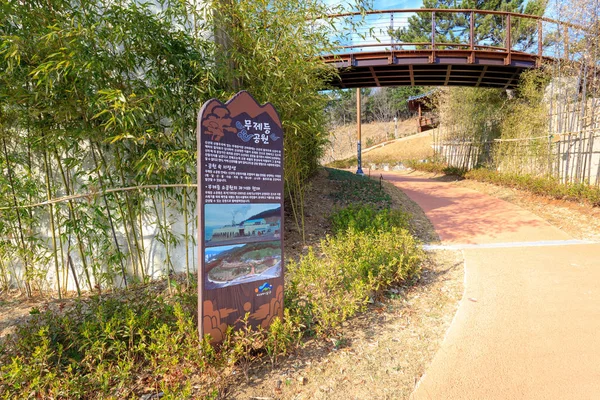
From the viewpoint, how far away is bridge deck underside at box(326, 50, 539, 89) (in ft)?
25.5

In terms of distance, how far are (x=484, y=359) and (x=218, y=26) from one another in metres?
3.46

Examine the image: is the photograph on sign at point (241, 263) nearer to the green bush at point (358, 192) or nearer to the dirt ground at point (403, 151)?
the green bush at point (358, 192)

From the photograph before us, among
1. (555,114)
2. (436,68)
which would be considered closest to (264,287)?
(555,114)

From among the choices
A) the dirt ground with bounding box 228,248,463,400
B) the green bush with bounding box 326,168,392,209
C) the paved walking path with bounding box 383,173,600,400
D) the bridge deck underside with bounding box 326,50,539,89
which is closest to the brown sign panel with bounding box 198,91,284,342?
the dirt ground with bounding box 228,248,463,400

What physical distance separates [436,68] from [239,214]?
826cm

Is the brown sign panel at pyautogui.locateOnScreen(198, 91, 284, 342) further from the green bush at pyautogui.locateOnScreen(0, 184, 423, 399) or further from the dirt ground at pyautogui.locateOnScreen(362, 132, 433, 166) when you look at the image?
the dirt ground at pyautogui.locateOnScreen(362, 132, 433, 166)

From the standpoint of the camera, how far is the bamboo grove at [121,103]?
7.59 feet

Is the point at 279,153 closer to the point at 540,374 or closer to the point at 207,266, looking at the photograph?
the point at 207,266

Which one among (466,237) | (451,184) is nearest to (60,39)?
(466,237)

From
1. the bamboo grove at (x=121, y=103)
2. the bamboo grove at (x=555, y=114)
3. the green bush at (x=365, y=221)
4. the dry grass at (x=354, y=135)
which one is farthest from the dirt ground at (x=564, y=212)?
the dry grass at (x=354, y=135)

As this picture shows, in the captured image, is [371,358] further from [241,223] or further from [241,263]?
[241,223]

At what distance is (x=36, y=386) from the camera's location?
5.25ft

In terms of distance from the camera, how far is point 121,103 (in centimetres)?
213

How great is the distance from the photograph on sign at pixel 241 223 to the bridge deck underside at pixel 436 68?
6.02 metres
